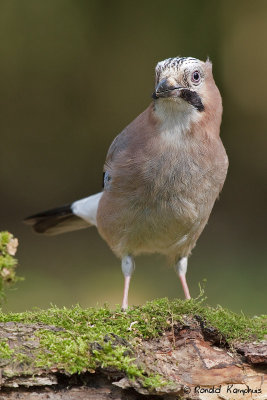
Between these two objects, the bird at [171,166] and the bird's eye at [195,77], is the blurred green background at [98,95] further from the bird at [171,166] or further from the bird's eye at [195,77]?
the bird's eye at [195,77]

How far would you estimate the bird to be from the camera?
4094 mm

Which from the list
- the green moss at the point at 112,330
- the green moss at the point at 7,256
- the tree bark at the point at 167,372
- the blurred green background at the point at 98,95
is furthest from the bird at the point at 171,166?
the blurred green background at the point at 98,95

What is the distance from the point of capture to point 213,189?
171 inches

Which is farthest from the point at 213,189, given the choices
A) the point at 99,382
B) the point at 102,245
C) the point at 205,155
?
the point at 102,245

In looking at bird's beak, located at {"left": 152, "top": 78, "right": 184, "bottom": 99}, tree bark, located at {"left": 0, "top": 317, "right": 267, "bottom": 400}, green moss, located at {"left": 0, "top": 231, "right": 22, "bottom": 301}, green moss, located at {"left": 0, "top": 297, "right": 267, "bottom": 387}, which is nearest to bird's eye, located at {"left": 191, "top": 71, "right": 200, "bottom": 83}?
bird's beak, located at {"left": 152, "top": 78, "right": 184, "bottom": 99}

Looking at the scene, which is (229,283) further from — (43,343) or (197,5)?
(43,343)

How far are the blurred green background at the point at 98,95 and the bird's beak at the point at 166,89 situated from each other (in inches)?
198

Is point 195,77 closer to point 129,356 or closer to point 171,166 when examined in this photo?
point 171,166

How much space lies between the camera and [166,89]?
12.7 ft

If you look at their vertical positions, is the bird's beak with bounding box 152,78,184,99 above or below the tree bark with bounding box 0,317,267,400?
above

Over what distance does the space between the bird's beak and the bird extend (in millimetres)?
18

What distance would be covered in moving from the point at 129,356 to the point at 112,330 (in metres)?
0.32

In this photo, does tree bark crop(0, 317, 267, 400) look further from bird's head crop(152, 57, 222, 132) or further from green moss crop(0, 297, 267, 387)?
bird's head crop(152, 57, 222, 132)

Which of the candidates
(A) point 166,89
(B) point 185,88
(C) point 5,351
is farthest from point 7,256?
(B) point 185,88
